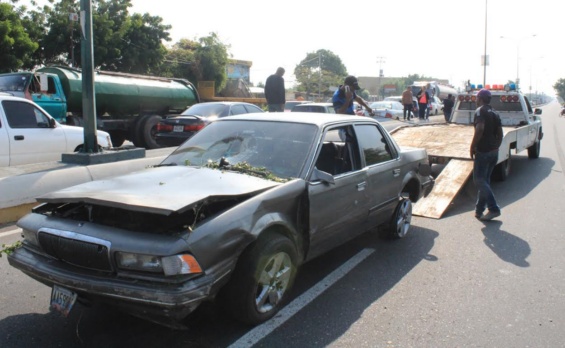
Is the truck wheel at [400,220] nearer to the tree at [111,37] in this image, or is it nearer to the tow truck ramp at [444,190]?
the tow truck ramp at [444,190]

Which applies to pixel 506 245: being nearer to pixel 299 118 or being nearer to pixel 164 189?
pixel 299 118

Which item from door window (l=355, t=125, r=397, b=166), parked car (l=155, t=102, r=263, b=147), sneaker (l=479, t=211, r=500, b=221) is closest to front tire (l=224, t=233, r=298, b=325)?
door window (l=355, t=125, r=397, b=166)

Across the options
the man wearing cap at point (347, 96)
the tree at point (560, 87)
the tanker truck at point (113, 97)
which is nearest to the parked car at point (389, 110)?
the tanker truck at point (113, 97)

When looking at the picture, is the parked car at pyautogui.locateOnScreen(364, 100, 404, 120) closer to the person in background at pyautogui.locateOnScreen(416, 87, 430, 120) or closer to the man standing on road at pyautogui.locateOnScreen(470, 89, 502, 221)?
the person in background at pyautogui.locateOnScreen(416, 87, 430, 120)

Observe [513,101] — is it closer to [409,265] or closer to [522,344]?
[409,265]

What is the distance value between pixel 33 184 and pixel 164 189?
382cm

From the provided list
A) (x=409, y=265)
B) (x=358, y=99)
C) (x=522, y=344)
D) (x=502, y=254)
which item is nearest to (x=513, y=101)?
(x=358, y=99)

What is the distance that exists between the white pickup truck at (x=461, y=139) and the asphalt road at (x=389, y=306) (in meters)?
1.55

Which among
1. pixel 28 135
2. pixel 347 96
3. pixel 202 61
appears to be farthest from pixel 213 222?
pixel 202 61

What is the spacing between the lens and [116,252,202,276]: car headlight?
9.43 feet

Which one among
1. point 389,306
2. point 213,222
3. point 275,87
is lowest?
point 389,306

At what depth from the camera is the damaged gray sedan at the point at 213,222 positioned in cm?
291

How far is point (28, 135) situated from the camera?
26.4 ft

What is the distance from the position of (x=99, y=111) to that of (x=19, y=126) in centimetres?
525
